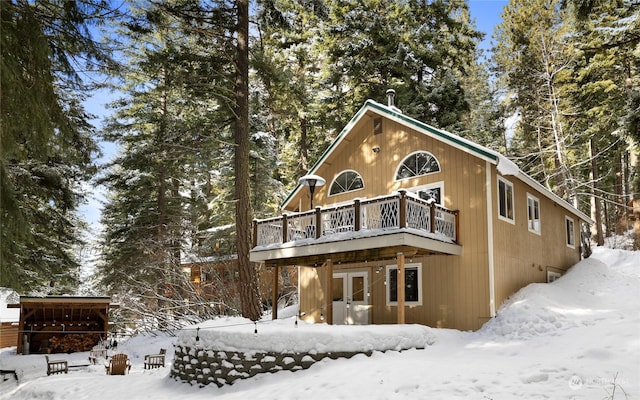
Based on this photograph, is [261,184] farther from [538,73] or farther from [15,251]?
[15,251]

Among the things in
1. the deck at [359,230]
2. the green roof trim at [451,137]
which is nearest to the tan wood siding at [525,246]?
the green roof trim at [451,137]

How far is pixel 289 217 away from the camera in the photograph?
1493 cm

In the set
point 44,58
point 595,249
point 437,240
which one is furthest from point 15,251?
point 595,249

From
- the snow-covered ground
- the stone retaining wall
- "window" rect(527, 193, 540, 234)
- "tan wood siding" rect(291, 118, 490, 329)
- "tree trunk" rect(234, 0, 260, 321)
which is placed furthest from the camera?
"window" rect(527, 193, 540, 234)

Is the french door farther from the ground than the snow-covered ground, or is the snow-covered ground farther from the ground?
the french door

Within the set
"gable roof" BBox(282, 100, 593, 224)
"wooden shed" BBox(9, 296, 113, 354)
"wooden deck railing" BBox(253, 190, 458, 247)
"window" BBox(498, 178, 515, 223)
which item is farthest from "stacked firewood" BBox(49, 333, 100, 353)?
"window" BBox(498, 178, 515, 223)

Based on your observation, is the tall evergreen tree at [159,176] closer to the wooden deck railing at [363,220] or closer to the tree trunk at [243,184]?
the tree trunk at [243,184]

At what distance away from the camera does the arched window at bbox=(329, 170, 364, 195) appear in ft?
54.7

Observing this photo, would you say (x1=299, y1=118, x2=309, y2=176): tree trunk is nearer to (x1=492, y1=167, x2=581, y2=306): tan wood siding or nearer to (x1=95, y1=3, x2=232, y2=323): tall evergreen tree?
(x1=95, y1=3, x2=232, y2=323): tall evergreen tree

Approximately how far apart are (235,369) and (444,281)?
6.42 meters

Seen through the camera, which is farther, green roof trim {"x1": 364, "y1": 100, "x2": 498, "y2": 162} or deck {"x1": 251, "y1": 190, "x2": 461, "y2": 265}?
green roof trim {"x1": 364, "y1": 100, "x2": 498, "y2": 162}

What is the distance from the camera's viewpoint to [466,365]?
30.1ft

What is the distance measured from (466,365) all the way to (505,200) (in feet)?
21.8

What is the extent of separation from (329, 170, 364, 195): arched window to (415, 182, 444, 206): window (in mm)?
2314
